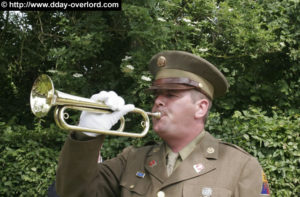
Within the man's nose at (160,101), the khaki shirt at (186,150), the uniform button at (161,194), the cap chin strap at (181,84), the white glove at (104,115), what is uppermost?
the cap chin strap at (181,84)

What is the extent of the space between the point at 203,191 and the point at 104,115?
0.77 m

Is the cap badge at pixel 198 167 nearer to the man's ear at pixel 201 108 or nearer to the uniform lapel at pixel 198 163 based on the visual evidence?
the uniform lapel at pixel 198 163

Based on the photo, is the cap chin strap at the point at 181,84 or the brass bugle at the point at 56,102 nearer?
the brass bugle at the point at 56,102

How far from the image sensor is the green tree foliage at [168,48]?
416cm

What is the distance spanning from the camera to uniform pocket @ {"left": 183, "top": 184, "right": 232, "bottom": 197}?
2.14 metres

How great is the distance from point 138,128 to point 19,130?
5.41 ft

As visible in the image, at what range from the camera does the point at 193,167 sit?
2.30m

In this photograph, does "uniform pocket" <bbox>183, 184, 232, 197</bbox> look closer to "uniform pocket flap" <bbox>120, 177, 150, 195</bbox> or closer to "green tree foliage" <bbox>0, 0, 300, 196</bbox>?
"uniform pocket flap" <bbox>120, 177, 150, 195</bbox>

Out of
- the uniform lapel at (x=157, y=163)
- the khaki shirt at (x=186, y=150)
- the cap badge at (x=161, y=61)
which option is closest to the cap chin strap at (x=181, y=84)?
the cap badge at (x=161, y=61)

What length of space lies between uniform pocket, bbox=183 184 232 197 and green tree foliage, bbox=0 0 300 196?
1.92 m

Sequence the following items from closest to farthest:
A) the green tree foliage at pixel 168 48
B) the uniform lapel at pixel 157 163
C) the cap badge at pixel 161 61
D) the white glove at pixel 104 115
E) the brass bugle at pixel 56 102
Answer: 1. the brass bugle at pixel 56 102
2. the white glove at pixel 104 115
3. the uniform lapel at pixel 157 163
4. the cap badge at pixel 161 61
5. the green tree foliage at pixel 168 48

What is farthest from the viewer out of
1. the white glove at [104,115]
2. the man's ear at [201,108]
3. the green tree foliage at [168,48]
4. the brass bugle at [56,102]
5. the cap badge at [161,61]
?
the green tree foliage at [168,48]

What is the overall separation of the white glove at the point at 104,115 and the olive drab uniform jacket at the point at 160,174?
3.5 inches

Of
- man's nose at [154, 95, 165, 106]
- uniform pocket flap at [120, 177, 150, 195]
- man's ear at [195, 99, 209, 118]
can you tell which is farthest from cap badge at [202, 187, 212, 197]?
man's nose at [154, 95, 165, 106]
